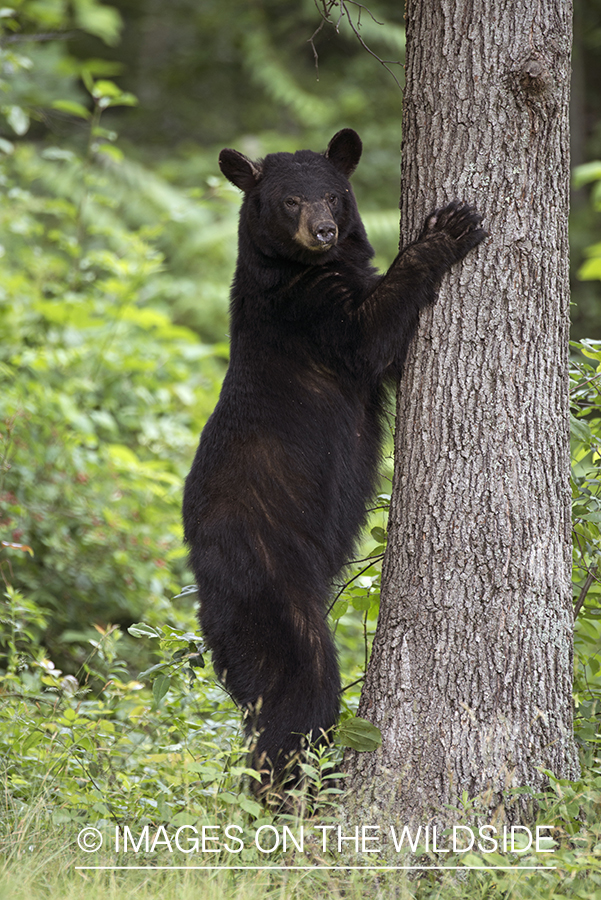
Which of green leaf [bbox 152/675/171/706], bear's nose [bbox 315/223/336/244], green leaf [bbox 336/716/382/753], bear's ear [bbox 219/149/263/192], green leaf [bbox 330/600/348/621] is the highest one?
bear's ear [bbox 219/149/263/192]

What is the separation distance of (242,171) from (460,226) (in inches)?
54.9

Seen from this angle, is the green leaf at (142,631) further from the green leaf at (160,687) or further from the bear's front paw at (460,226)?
the bear's front paw at (460,226)

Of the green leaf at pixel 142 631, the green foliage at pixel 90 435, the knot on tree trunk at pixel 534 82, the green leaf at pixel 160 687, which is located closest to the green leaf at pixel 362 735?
the green leaf at pixel 160 687

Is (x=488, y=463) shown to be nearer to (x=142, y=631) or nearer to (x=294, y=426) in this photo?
(x=294, y=426)

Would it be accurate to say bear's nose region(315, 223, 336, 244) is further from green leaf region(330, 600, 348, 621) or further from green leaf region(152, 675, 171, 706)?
green leaf region(152, 675, 171, 706)

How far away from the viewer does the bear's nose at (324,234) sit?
3.34m

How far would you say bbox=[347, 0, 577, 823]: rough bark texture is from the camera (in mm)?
2688

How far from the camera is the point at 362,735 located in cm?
272

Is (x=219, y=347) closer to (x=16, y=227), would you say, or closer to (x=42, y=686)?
(x=16, y=227)

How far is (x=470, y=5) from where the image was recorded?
277cm

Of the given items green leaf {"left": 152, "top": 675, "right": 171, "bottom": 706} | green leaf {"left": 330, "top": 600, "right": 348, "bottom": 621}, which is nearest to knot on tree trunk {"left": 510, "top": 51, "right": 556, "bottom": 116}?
green leaf {"left": 330, "top": 600, "right": 348, "bottom": 621}

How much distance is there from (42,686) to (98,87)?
4.12 meters

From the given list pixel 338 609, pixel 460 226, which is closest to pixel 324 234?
pixel 460 226

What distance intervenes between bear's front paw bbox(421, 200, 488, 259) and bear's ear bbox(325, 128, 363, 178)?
3.48 feet
